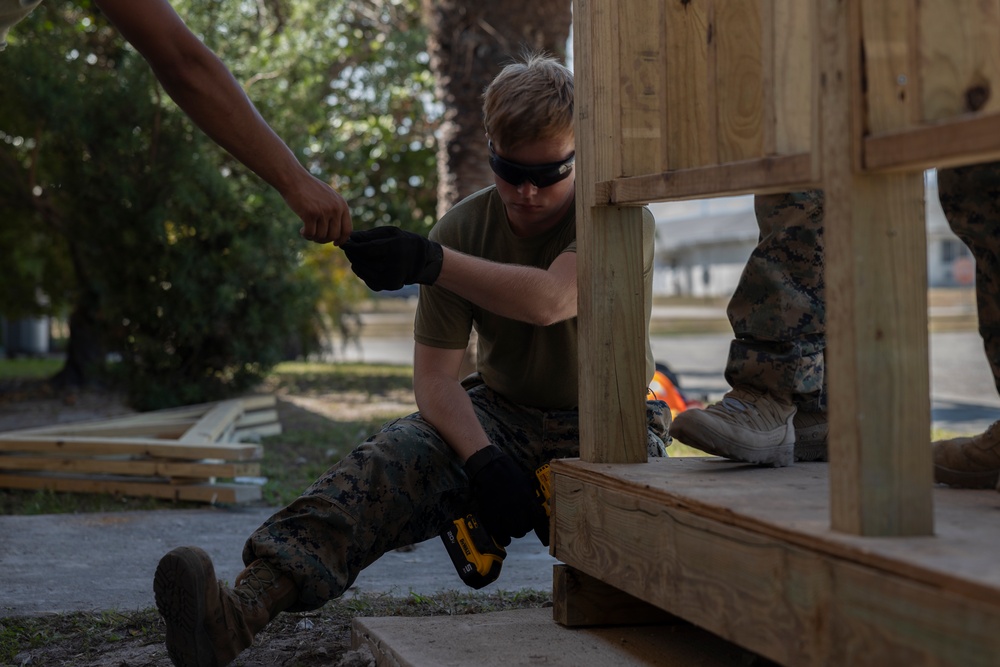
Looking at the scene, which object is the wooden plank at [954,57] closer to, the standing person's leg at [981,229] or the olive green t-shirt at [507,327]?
the standing person's leg at [981,229]

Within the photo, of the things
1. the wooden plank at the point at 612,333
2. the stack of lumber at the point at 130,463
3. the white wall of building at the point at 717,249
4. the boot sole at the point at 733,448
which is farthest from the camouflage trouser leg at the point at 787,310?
the white wall of building at the point at 717,249

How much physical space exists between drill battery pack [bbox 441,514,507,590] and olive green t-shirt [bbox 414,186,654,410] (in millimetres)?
460

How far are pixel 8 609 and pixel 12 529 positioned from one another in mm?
1311

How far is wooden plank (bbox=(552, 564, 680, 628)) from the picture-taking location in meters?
2.63

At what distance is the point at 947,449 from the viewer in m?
2.33

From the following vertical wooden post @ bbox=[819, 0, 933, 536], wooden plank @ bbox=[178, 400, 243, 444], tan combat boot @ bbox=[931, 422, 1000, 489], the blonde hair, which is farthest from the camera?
wooden plank @ bbox=[178, 400, 243, 444]

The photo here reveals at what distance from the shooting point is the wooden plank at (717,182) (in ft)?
6.25

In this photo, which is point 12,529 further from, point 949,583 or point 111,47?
point 111,47

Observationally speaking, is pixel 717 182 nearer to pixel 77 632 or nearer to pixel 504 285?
pixel 504 285

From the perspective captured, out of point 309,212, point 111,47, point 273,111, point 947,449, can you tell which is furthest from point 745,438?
point 111,47

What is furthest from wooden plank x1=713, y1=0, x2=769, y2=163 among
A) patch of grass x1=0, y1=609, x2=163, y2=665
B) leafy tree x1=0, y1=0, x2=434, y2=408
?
leafy tree x1=0, y1=0, x2=434, y2=408

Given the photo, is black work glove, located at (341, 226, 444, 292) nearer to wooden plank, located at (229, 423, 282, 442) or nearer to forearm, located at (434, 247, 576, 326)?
forearm, located at (434, 247, 576, 326)

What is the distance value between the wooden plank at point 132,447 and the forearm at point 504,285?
9.34 ft

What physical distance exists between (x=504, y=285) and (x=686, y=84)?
0.72m
